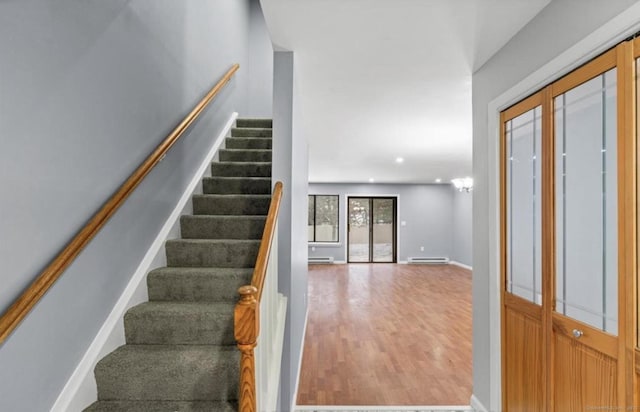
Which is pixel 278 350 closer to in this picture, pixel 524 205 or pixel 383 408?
pixel 383 408

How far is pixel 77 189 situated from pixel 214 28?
8.78 feet

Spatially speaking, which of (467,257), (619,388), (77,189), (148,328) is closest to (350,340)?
(148,328)

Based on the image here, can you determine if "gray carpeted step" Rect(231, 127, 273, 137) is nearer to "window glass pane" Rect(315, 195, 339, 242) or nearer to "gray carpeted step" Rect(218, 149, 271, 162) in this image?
"gray carpeted step" Rect(218, 149, 271, 162)

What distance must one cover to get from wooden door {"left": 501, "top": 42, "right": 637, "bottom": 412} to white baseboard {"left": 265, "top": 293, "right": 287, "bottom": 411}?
1.41 metres

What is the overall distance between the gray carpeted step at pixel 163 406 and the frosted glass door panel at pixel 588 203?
1.69 metres

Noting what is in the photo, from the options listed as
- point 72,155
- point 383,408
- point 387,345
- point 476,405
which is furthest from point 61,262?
point 387,345

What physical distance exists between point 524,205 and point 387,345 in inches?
96.5

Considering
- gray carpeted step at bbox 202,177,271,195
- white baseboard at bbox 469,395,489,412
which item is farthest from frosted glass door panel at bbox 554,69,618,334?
gray carpeted step at bbox 202,177,271,195

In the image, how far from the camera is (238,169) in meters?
3.25

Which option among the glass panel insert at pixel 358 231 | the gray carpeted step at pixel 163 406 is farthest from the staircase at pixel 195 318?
the glass panel insert at pixel 358 231

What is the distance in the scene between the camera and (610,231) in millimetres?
1358

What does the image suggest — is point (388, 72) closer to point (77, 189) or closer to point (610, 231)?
point (610, 231)

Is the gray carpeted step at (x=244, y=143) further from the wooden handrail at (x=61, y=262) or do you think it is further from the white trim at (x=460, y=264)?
the white trim at (x=460, y=264)

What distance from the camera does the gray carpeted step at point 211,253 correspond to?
7.76 ft
